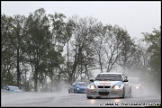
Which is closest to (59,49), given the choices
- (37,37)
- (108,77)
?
(37,37)

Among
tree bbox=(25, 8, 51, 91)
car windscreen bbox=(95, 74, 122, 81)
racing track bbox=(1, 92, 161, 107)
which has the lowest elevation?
racing track bbox=(1, 92, 161, 107)

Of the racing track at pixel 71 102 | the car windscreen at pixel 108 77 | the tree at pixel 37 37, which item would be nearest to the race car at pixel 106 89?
the car windscreen at pixel 108 77

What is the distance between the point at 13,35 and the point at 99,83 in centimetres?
4575

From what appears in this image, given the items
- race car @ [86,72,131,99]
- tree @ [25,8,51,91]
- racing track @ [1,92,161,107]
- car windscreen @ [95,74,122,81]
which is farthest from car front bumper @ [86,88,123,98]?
tree @ [25,8,51,91]

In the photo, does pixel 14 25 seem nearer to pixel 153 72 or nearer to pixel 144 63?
pixel 153 72

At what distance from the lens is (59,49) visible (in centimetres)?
7519

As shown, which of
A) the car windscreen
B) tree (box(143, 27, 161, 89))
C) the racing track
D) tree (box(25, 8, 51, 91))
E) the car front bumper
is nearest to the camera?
the racing track

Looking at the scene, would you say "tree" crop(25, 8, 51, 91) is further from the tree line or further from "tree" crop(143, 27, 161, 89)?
"tree" crop(143, 27, 161, 89)

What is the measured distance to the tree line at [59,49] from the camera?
69.6m

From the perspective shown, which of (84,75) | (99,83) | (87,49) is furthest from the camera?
(84,75)

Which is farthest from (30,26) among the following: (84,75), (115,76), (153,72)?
(115,76)

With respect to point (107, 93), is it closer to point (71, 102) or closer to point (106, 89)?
point (106, 89)

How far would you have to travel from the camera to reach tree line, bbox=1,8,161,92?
69562 mm

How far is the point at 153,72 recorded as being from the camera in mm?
71562
